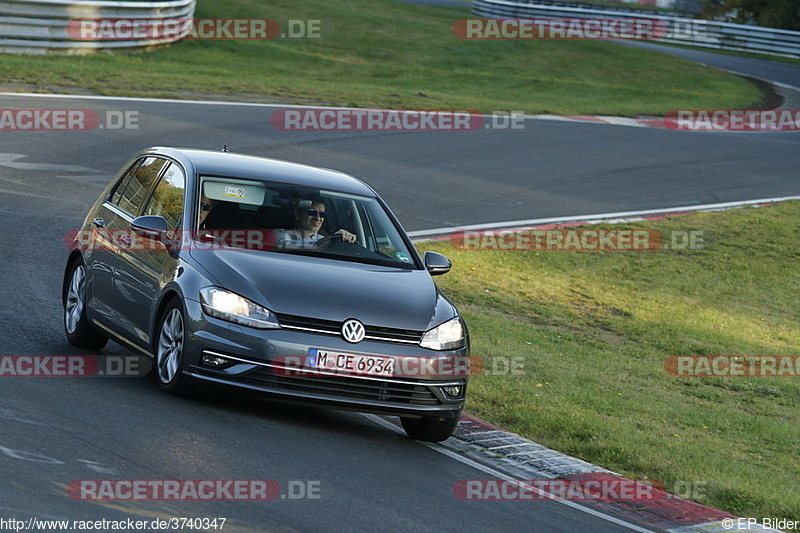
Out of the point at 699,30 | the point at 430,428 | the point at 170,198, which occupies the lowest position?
the point at 699,30

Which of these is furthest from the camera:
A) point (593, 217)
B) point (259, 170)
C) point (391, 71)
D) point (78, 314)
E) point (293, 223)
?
point (391, 71)

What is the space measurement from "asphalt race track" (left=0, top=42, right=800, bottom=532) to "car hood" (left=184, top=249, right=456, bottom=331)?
31.6 inches

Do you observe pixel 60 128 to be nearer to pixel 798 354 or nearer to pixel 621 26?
pixel 798 354

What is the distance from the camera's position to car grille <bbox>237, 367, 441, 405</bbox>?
7.93 metres

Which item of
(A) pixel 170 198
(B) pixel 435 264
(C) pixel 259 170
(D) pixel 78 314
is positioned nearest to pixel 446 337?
(B) pixel 435 264

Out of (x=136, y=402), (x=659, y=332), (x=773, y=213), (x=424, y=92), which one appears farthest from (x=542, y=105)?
(x=136, y=402)

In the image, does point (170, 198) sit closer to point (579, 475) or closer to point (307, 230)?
point (307, 230)

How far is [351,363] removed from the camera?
7.96 metres

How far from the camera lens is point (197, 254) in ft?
28.0

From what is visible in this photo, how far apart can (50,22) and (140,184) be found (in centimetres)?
1915

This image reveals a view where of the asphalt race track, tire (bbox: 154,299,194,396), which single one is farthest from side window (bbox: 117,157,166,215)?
tire (bbox: 154,299,194,396)

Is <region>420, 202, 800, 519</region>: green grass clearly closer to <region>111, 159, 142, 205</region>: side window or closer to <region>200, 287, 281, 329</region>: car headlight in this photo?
<region>200, 287, 281, 329</region>: car headlight

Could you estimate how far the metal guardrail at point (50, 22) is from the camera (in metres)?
27.0

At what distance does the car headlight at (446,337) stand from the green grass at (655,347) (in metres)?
1.09
